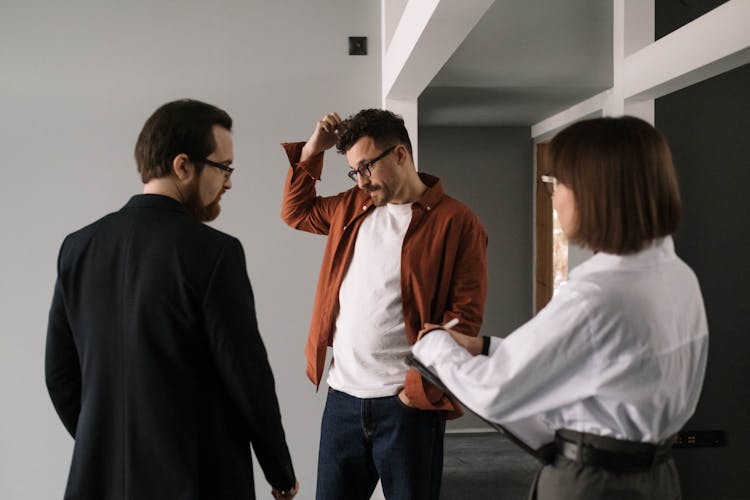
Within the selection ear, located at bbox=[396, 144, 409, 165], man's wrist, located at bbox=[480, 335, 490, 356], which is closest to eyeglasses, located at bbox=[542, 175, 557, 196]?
man's wrist, located at bbox=[480, 335, 490, 356]

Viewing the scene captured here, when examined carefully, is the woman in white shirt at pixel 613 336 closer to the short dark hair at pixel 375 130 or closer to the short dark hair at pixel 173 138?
the short dark hair at pixel 173 138

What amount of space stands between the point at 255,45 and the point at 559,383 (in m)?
2.57

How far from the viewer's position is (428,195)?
2.16 metres

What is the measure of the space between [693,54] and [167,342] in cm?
188

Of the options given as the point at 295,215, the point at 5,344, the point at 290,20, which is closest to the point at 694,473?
the point at 295,215

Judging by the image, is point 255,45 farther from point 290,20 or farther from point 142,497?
point 142,497

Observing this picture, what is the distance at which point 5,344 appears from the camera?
325cm

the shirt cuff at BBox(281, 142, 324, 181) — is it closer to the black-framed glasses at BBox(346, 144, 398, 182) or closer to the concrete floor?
the black-framed glasses at BBox(346, 144, 398, 182)

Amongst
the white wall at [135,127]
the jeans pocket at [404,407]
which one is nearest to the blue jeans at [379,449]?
the jeans pocket at [404,407]

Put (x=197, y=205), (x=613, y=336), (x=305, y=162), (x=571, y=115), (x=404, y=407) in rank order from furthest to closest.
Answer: (x=571, y=115) → (x=305, y=162) → (x=404, y=407) → (x=197, y=205) → (x=613, y=336)

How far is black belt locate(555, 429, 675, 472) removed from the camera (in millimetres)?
1231

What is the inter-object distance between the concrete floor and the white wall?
1.22 meters

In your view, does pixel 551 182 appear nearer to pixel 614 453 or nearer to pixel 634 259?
pixel 634 259

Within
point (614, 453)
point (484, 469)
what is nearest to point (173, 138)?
point (614, 453)
